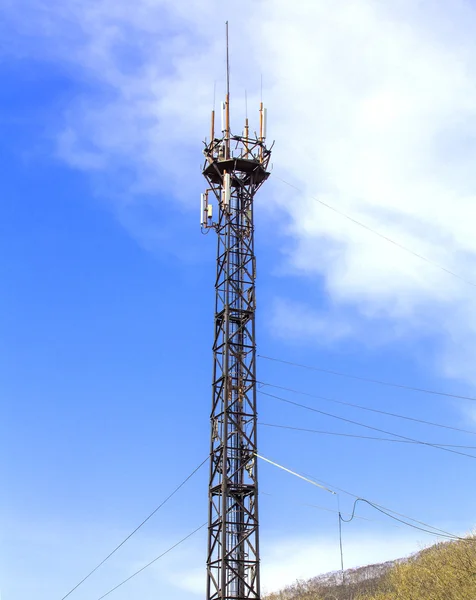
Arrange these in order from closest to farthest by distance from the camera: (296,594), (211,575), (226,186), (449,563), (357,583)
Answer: (211,575), (226,186), (449,563), (296,594), (357,583)

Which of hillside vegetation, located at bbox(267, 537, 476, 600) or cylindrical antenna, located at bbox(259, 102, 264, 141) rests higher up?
cylindrical antenna, located at bbox(259, 102, 264, 141)

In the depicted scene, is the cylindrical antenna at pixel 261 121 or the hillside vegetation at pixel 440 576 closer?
the cylindrical antenna at pixel 261 121

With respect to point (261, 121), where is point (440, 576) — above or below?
below

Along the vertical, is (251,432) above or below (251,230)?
below

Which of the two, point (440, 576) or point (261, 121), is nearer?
point (261, 121)

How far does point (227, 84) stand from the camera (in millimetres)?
40562

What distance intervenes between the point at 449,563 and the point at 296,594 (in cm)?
4501

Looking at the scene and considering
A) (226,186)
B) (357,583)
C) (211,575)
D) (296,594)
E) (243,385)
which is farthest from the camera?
(357,583)

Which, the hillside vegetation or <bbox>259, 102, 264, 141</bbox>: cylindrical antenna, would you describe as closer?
<bbox>259, 102, 264, 141</bbox>: cylindrical antenna

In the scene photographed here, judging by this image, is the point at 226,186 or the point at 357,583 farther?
the point at 357,583

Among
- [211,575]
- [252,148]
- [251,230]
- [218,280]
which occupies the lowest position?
[211,575]

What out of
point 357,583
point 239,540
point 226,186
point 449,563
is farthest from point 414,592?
point 357,583

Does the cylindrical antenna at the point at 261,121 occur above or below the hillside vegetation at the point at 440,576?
above

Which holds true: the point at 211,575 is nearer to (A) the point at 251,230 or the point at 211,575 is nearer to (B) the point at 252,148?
(A) the point at 251,230
